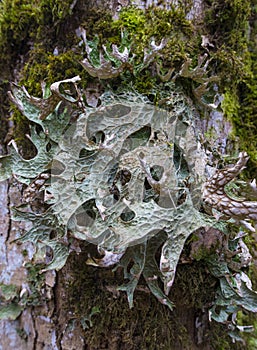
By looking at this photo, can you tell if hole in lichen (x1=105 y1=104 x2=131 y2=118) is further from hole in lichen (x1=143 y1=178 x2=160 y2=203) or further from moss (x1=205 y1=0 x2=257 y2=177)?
moss (x1=205 y1=0 x2=257 y2=177)

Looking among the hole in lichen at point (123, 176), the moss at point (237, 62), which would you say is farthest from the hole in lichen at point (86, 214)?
the moss at point (237, 62)

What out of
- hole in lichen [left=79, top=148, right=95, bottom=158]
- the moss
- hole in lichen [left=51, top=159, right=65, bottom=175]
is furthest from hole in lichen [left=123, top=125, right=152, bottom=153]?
the moss

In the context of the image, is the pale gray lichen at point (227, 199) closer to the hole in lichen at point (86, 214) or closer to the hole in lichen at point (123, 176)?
the hole in lichen at point (123, 176)

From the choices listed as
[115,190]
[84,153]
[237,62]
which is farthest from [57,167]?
[237,62]

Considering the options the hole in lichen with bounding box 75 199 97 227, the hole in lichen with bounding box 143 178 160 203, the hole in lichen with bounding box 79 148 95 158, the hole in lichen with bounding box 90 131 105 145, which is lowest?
the hole in lichen with bounding box 75 199 97 227

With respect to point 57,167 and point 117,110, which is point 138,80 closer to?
point 117,110

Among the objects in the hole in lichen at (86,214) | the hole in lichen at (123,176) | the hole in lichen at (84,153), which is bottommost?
the hole in lichen at (86,214)

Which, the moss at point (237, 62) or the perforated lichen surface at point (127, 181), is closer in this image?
the perforated lichen surface at point (127, 181)
